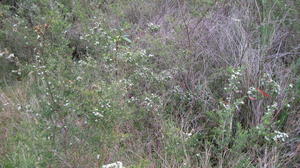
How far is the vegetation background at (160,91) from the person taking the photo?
2781 mm

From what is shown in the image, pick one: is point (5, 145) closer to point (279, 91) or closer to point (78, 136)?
point (78, 136)

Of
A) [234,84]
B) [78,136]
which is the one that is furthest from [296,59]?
[78,136]

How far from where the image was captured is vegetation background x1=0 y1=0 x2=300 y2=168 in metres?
2.78

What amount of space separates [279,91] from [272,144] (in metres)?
0.52

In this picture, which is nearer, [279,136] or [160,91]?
[279,136]

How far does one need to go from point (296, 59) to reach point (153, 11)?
8.39ft

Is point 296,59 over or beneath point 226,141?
over

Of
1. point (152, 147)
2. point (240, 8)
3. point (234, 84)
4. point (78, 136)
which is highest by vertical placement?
point (240, 8)

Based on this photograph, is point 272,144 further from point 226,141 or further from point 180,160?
point 180,160

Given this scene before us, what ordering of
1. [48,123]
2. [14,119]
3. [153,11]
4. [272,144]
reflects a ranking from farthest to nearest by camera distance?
[153,11], [14,119], [272,144], [48,123]

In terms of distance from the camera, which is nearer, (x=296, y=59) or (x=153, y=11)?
(x=296, y=59)

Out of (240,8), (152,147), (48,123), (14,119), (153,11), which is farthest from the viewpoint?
(153,11)

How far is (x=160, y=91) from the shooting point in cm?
367

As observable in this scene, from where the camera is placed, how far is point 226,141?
2826 mm
